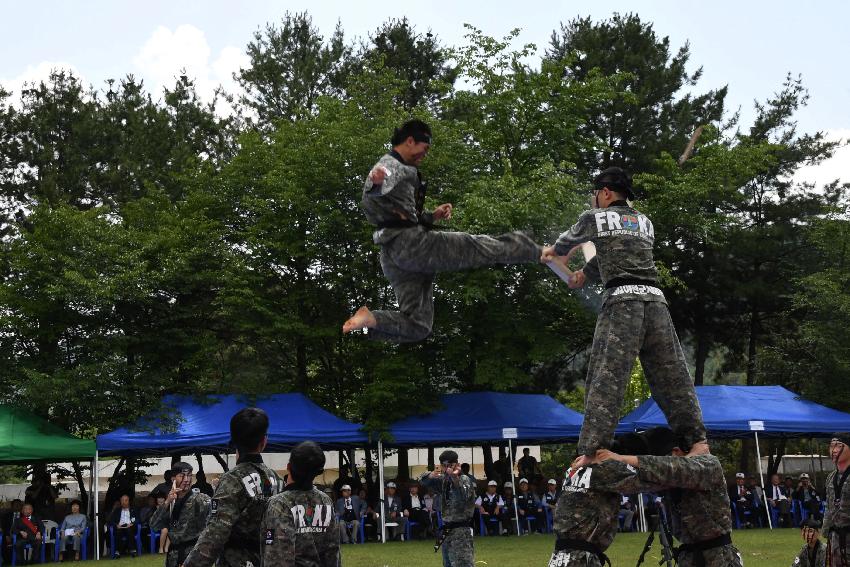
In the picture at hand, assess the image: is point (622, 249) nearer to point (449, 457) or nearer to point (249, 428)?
point (249, 428)

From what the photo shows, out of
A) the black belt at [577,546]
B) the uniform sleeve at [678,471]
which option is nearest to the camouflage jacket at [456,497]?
the uniform sleeve at [678,471]

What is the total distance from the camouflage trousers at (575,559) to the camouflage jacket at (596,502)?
0.08m

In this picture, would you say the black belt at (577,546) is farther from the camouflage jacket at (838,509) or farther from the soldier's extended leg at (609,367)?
the camouflage jacket at (838,509)

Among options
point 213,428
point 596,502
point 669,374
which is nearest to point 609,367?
point 669,374

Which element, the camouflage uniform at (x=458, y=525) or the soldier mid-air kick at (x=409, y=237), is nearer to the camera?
the soldier mid-air kick at (x=409, y=237)

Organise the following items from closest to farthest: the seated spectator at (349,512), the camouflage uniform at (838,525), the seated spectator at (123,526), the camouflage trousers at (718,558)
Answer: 1. the camouflage trousers at (718,558)
2. the camouflage uniform at (838,525)
3. the seated spectator at (123,526)
4. the seated spectator at (349,512)

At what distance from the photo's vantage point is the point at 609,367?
5.73 m

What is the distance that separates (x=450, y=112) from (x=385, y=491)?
17.4 metres

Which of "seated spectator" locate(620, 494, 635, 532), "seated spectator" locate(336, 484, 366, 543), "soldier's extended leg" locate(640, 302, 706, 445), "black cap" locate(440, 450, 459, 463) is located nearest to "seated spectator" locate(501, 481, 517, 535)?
"seated spectator" locate(620, 494, 635, 532)

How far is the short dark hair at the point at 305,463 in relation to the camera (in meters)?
6.66

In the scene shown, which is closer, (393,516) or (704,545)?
(704,545)

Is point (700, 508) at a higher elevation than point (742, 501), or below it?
higher

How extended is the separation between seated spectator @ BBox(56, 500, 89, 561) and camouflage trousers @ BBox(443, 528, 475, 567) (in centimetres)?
1213

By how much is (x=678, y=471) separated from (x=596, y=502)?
1.62 ft
